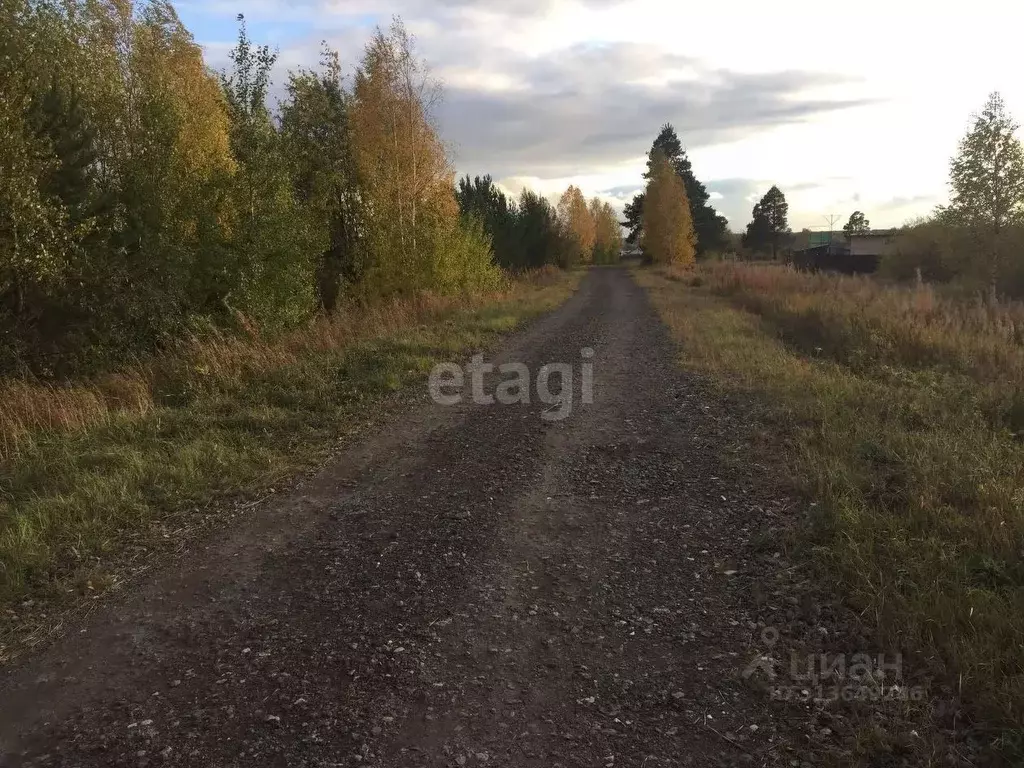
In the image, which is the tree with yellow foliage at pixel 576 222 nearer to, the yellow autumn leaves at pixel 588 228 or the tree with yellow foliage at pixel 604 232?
the yellow autumn leaves at pixel 588 228

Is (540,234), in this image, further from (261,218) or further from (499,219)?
(261,218)

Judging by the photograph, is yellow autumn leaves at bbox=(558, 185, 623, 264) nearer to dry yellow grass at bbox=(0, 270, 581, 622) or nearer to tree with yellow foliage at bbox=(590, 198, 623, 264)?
tree with yellow foliage at bbox=(590, 198, 623, 264)

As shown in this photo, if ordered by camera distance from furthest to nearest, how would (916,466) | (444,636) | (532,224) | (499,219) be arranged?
(532,224) < (499,219) < (916,466) < (444,636)

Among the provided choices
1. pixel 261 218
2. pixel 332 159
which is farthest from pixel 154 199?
pixel 332 159

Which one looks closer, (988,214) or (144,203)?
(144,203)

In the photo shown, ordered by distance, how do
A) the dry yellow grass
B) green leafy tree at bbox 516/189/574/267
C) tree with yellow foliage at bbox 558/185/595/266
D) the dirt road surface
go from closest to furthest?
1. the dirt road surface
2. the dry yellow grass
3. green leafy tree at bbox 516/189/574/267
4. tree with yellow foliage at bbox 558/185/595/266

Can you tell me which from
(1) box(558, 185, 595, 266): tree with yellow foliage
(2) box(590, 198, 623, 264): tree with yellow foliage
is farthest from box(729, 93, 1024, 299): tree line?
(2) box(590, 198, 623, 264): tree with yellow foliage

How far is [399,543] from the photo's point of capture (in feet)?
14.4

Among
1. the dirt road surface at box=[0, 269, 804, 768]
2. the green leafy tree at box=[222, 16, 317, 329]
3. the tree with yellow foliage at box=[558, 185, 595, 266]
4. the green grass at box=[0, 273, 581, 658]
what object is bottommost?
the dirt road surface at box=[0, 269, 804, 768]

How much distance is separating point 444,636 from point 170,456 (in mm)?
3876

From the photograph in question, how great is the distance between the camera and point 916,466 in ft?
16.3

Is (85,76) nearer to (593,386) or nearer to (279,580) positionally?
(593,386)

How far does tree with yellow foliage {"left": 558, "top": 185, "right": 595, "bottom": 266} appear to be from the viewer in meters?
66.2

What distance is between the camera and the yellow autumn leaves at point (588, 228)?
222 feet
